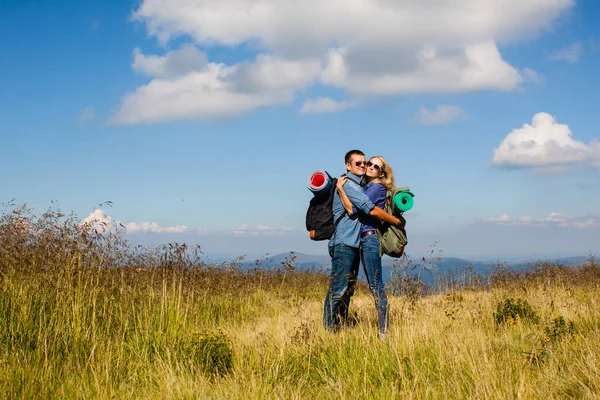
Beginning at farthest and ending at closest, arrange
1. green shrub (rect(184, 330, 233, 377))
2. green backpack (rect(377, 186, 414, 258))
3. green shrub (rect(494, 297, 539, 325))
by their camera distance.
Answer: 1. green shrub (rect(494, 297, 539, 325))
2. green backpack (rect(377, 186, 414, 258))
3. green shrub (rect(184, 330, 233, 377))

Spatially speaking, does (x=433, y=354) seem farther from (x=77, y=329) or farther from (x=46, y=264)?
(x=46, y=264)

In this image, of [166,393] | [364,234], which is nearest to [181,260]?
[364,234]

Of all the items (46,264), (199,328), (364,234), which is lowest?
(199,328)

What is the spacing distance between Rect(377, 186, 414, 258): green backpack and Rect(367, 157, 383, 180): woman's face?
0.79ft

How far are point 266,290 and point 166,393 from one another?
265 inches

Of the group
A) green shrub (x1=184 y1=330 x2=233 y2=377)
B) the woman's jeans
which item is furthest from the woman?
green shrub (x1=184 y1=330 x2=233 y2=377)

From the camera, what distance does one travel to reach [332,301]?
560 centimetres

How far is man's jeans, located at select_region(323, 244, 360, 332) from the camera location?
552 cm

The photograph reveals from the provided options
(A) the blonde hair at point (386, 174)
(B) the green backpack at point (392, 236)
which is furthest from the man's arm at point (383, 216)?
(A) the blonde hair at point (386, 174)

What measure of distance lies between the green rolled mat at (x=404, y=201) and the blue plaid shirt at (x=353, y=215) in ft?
1.08

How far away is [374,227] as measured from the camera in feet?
18.3

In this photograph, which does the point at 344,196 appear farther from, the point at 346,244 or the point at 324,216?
the point at 346,244

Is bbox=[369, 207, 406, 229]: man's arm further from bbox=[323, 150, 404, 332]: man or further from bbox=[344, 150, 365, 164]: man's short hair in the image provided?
bbox=[344, 150, 365, 164]: man's short hair

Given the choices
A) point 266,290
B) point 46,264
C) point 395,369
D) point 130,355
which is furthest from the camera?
point 266,290
